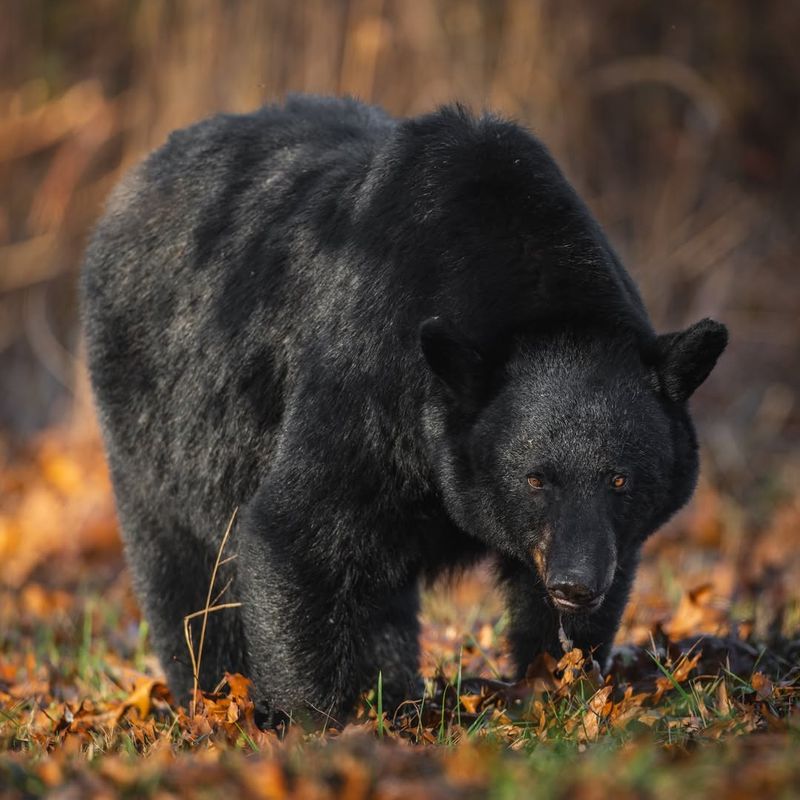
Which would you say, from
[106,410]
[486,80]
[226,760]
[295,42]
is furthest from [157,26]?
[226,760]

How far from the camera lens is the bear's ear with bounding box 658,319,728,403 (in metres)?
4.18

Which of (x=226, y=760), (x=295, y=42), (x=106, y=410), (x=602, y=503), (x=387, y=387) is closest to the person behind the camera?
(x=226, y=760)

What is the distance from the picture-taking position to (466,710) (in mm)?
4625

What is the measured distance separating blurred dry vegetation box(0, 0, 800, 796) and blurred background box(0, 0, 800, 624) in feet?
0.07

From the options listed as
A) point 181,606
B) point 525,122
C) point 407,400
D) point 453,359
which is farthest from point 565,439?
point 525,122

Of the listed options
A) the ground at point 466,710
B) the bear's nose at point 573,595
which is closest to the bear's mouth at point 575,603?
the bear's nose at point 573,595

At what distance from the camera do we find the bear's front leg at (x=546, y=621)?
4684mm

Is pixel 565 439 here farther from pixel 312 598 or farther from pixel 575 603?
pixel 312 598

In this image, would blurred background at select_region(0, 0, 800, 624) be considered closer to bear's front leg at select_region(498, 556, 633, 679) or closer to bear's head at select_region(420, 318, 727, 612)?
bear's front leg at select_region(498, 556, 633, 679)

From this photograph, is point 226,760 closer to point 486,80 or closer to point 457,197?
point 457,197

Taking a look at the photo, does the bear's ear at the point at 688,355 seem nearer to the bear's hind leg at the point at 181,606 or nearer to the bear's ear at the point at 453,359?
the bear's ear at the point at 453,359

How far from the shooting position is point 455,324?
429cm

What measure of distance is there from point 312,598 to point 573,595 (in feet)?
2.96

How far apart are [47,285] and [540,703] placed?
30.4ft
